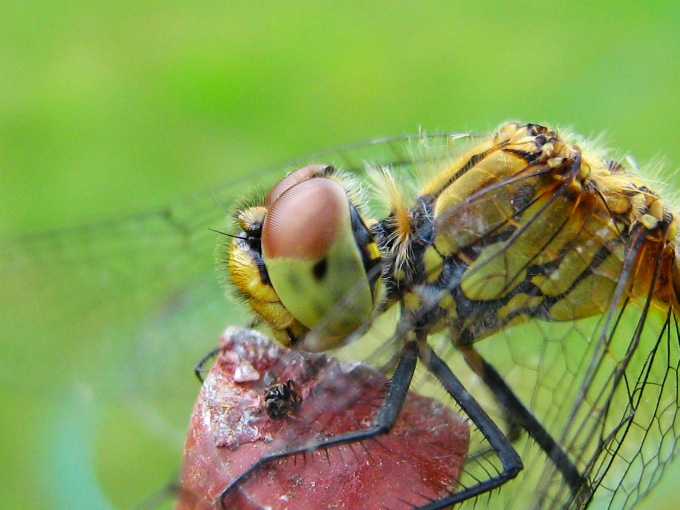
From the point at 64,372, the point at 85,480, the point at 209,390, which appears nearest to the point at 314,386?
the point at 209,390

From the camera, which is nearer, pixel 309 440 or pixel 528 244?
pixel 309 440

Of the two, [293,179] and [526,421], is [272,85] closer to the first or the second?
[293,179]

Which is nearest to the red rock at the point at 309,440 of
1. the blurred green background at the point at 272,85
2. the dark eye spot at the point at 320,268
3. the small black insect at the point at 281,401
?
the small black insect at the point at 281,401

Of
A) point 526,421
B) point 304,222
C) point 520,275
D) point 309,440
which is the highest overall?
point 304,222

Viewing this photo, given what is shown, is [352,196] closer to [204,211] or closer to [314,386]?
[314,386]

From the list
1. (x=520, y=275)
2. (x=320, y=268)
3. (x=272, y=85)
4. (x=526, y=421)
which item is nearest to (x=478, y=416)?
(x=526, y=421)

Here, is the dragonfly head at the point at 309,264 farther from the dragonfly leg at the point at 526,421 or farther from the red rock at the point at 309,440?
the dragonfly leg at the point at 526,421

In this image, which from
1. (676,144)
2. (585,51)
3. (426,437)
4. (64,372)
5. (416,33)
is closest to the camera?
(426,437)
